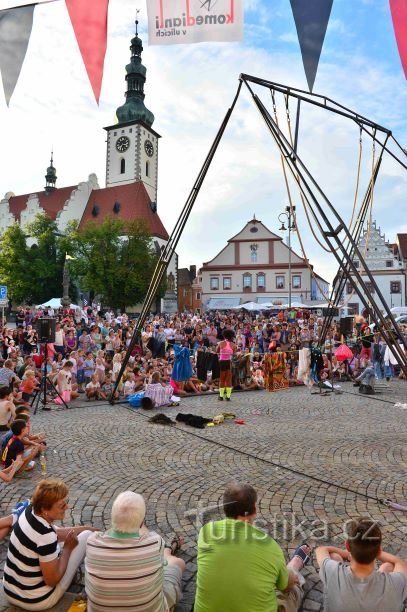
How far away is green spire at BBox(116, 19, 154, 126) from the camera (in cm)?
6812

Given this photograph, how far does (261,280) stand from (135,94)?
37.7 m

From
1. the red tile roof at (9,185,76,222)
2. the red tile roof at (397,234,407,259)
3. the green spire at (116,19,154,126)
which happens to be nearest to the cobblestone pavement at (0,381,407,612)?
the red tile roof at (397,234,407,259)

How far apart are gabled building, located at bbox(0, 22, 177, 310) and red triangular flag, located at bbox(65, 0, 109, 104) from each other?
185ft

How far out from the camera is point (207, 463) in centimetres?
632

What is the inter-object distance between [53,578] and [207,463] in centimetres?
349

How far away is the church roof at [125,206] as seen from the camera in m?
60.7

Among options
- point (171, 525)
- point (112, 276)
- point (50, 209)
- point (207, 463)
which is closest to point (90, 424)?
point (207, 463)

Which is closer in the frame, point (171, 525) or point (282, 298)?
point (171, 525)

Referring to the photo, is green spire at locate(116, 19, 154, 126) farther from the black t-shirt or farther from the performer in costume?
the black t-shirt

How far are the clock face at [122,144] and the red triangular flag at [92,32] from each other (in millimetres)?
67915

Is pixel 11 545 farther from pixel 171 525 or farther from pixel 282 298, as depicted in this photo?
pixel 282 298

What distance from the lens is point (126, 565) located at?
8.67 ft

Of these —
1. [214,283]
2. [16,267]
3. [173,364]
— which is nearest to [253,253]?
[214,283]

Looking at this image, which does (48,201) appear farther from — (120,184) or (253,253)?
(253,253)
